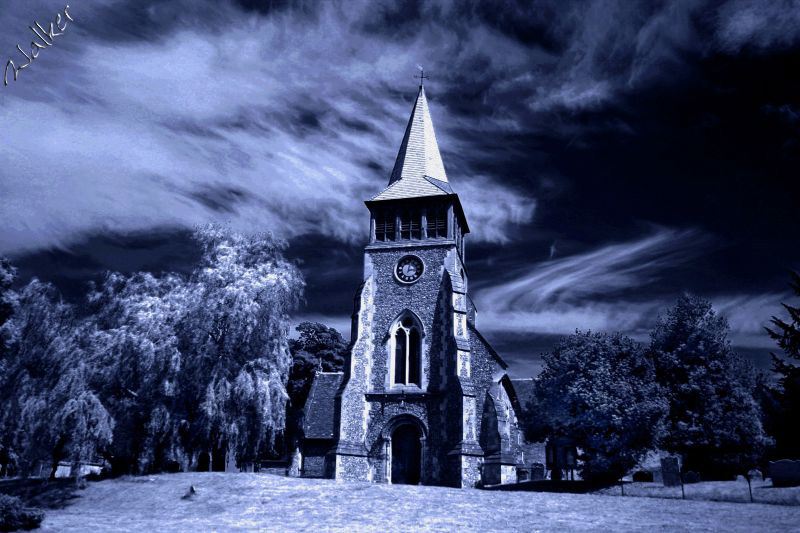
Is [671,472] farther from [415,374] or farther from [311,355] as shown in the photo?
[311,355]

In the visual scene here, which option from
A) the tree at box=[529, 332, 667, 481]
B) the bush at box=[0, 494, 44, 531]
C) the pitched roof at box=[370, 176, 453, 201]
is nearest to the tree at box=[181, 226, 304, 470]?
the bush at box=[0, 494, 44, 531]

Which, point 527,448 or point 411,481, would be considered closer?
point 411,481

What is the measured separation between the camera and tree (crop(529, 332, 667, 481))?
25984mm

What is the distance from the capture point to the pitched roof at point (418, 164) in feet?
113

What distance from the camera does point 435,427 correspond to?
94.1ft

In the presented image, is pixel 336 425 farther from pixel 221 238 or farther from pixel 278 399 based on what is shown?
pixel 221 238

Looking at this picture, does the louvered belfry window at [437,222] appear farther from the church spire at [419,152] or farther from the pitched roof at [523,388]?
the pitched roof at [523,388]

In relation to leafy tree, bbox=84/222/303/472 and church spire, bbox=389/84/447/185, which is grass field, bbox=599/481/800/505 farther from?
church spire, bbox=389/84/447/185

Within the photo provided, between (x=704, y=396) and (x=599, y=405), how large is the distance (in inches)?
388

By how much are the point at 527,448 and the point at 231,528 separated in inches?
1316

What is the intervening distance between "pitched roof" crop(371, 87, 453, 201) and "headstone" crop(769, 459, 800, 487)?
20056 millimetres

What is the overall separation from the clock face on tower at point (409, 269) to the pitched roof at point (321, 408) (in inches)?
288

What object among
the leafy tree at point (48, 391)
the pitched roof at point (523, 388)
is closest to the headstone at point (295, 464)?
the leafy tree at point (48, 391)

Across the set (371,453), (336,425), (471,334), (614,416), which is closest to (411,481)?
(371,453)
